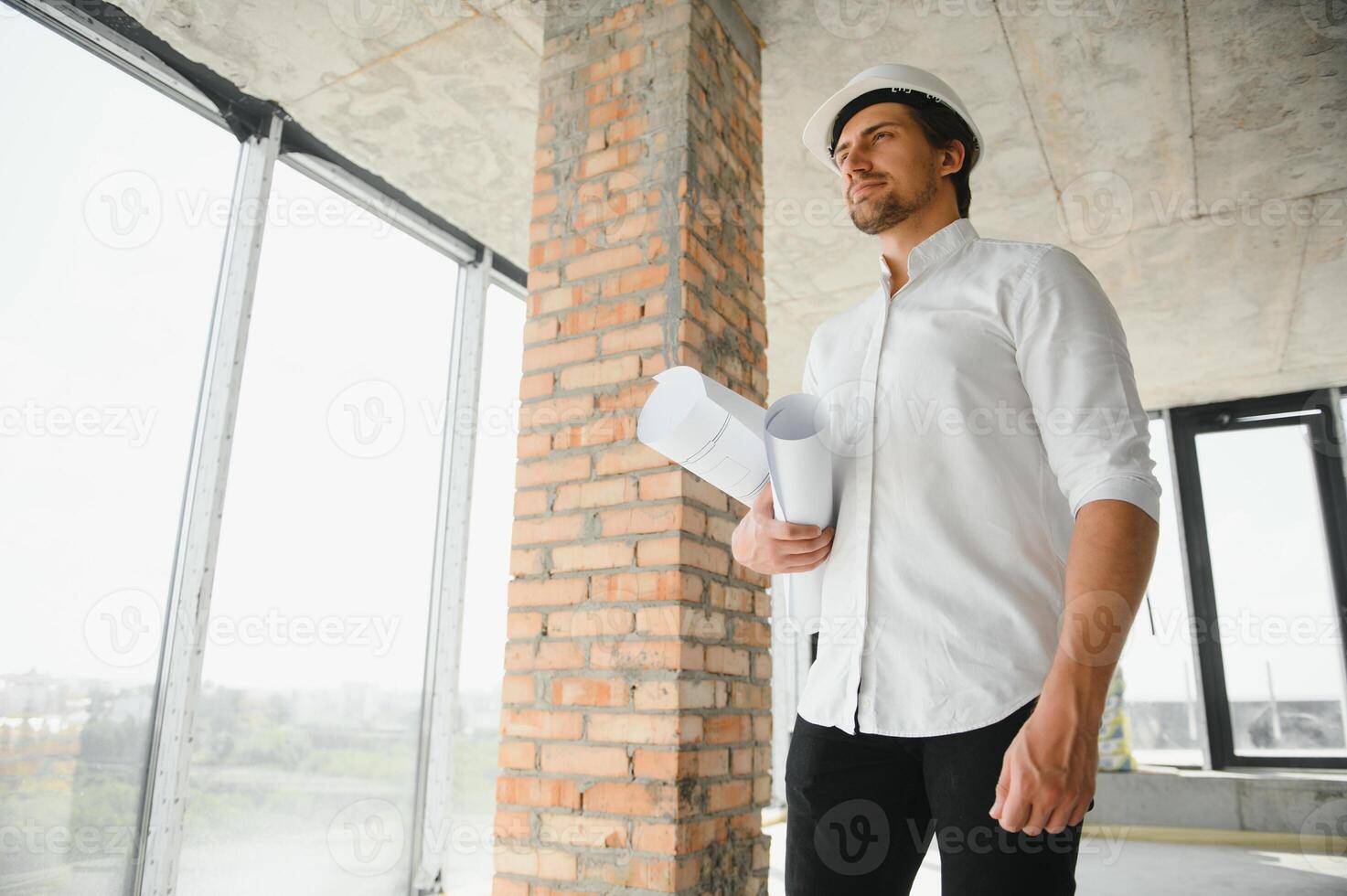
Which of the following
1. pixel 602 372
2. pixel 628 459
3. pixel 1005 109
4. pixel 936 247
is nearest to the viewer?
pixel 936 247

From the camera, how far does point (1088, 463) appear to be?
87 cm

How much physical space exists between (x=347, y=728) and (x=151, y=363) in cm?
146

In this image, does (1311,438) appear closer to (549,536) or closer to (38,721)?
(549,536)

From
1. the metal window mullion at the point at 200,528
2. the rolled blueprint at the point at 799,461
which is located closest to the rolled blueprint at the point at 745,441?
the rolled blueprint at the point at 799,461

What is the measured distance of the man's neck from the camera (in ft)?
3.81

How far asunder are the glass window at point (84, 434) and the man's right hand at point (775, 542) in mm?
2126

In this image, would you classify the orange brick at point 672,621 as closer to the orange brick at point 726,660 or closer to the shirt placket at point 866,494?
the orange brick at point 726,660

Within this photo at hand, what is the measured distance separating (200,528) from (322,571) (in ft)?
1.72

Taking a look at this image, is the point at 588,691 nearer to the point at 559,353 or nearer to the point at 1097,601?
the point at 559,353

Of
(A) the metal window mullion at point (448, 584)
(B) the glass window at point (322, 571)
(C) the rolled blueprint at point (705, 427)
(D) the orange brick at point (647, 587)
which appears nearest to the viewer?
(C) the rolled blueprint at point (705, 427)

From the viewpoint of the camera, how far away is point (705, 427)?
102 centimetres

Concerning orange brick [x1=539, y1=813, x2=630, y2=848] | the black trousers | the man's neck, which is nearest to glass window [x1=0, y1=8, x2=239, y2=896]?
orange brick [x1=539, y1=813, x2=630, y2=848]

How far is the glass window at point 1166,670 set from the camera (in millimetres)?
5957

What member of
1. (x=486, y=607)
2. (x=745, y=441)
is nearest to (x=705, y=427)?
(x=745, y=441)
